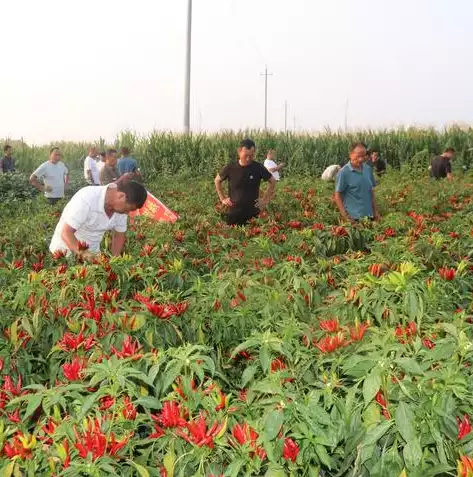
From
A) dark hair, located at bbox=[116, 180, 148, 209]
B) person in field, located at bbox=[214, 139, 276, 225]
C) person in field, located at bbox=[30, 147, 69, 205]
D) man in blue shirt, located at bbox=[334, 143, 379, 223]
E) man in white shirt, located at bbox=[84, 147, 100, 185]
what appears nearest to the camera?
dark hair, located at bbox=[116, 180, 148, 209]

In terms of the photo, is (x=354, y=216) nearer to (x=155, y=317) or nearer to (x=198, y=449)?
(x=155, y=317)

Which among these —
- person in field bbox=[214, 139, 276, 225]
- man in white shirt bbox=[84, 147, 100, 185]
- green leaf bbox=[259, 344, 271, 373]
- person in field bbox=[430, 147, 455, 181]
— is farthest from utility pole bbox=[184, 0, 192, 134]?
green leaf bbox=[259, 344, 271, 373]

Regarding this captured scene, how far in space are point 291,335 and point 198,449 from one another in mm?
781

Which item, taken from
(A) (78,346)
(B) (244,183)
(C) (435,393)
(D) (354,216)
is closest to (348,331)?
(C) (435,393)

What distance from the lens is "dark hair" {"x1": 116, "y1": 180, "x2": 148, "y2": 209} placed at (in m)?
3.85

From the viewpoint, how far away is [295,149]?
62.8ft

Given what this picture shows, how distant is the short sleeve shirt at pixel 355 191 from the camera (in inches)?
224

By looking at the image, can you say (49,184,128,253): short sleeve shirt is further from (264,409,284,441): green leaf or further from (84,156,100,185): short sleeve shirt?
(84,156,100,185): short sleeve shirt

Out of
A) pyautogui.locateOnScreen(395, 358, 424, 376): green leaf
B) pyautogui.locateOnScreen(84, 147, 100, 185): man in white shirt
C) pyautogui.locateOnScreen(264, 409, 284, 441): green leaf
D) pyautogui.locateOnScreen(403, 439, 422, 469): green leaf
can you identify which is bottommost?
pyautogui.locateOnScreen(403, 439, 422, 469): green leaf

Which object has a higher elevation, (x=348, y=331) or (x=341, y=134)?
(x=341, y=134)

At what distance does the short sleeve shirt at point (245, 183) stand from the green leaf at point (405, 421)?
477 centimetres

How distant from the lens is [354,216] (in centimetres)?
579

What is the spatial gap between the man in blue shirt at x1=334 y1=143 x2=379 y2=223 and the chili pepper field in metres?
2.16

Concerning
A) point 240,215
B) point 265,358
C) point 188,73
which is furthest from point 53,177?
point 188,73
